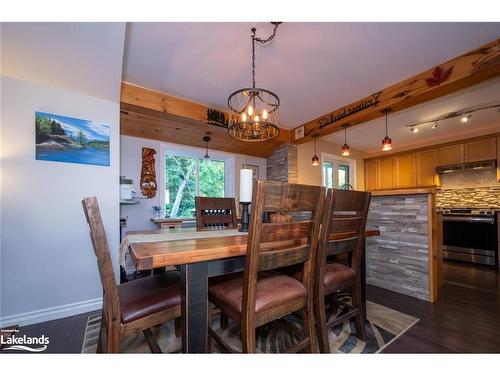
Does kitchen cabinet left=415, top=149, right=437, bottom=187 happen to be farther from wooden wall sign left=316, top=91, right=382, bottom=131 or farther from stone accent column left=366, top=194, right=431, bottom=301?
wooden wall sign left=316, top=91, right=382, bottom=131

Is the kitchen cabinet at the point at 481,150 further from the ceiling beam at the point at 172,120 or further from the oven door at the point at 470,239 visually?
the ceiling beam at the point at 172,120

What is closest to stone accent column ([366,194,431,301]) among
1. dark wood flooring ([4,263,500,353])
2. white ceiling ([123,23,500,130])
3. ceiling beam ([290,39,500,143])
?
dark wood flooring ([4,263,500,353])

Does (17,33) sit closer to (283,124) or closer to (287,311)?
(287,311)

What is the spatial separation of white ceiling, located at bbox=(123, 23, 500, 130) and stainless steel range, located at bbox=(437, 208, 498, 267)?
3100 millimetres

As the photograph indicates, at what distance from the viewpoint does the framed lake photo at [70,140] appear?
1.84m

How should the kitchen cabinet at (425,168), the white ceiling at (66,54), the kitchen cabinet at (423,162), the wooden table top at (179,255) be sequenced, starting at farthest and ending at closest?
1. the kitchen cabinet at (425,168)
2. the kitchen cabinet at (423,162)
3. the white ceiling at (66,54)
4. the wooden table top at (179,255)

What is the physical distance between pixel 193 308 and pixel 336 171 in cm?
446

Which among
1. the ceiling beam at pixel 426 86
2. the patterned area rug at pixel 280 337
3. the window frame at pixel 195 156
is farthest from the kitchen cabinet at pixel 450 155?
the window frame at pixel 195 156

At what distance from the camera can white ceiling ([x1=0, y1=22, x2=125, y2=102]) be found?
4.71 feet

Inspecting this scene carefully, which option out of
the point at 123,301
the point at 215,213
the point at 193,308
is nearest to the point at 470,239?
the point at 215,213

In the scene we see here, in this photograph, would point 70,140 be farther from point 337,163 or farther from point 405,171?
point 405,171

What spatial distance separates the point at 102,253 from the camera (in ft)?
2.98

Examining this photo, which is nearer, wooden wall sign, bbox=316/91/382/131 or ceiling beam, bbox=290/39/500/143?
ceiling beam, bbox=290/39/500/143

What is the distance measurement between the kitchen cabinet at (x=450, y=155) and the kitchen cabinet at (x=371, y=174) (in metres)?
1.13
